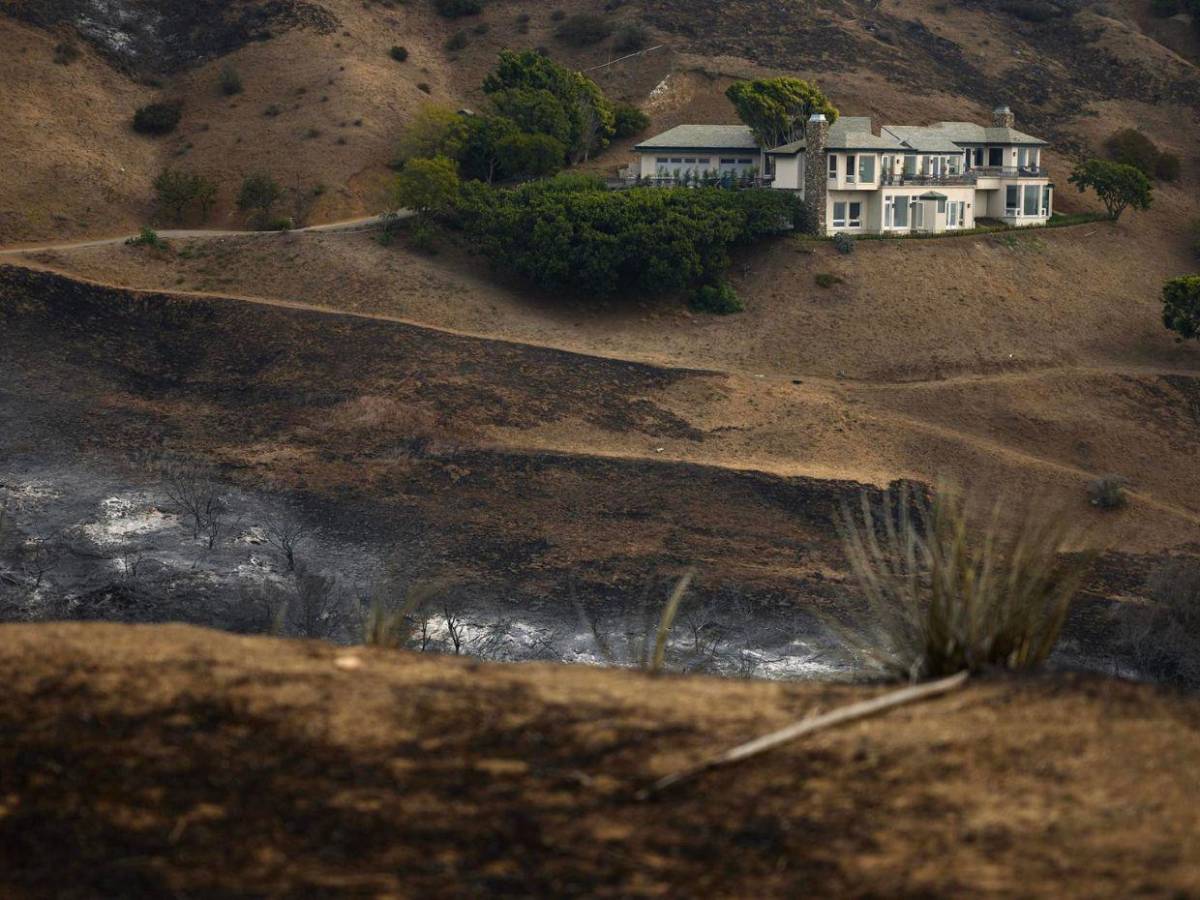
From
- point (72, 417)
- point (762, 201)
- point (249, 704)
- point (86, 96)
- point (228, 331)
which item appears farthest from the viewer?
point (86, 96)

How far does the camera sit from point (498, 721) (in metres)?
11.3

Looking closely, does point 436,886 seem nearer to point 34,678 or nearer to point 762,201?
point 34,678

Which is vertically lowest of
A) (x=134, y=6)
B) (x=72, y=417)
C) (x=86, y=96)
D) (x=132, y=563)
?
(x=132, y=563)

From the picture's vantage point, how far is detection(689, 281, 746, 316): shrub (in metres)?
58.5

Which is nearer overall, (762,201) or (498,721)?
(498,721)

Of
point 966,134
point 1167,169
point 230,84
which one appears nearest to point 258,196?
point 230,84

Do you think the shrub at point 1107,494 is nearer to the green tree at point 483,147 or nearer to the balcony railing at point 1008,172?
the balcony railing at point 1008,172

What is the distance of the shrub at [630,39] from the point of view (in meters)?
85.4

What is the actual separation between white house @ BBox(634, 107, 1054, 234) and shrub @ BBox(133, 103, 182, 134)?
23828mm

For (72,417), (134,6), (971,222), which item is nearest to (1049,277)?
(971,222)

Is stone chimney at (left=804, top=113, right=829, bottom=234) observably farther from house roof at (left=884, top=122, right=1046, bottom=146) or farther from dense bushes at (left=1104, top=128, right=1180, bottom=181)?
dense bushes at (left=1104, top=128, right=1180, bottom=181)

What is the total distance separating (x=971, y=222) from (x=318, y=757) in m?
61.2

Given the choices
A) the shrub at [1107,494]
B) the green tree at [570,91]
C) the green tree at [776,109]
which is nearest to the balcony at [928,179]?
the green tree at [776,109]

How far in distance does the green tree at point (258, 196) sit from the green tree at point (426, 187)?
7.26 m
